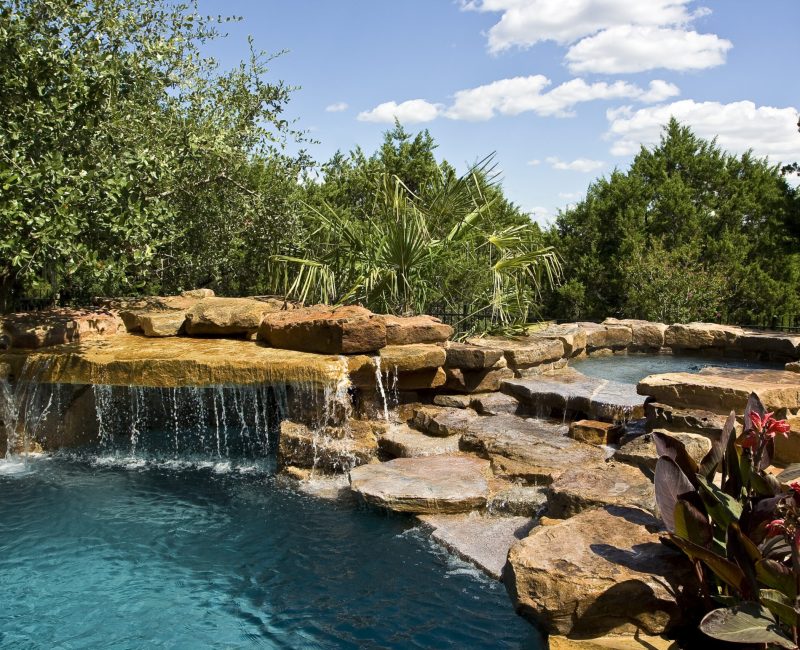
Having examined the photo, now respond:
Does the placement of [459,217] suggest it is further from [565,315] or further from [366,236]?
[565,315]

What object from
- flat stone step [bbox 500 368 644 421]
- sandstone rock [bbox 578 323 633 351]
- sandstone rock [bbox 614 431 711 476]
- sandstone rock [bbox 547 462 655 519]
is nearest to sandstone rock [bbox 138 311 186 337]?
flat stone step [bbox 500 368 644 421]

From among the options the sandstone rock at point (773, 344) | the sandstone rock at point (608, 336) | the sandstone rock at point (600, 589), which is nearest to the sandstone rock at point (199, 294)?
the sandstone rock at point (608, 336)

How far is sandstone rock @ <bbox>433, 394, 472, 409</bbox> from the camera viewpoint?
8.30 meters

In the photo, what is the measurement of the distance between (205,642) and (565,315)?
16124 mm

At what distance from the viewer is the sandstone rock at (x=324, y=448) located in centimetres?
700

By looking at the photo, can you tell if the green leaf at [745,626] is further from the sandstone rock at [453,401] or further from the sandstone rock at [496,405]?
the sandstone rock at [453,401]

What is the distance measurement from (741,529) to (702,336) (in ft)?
35.0

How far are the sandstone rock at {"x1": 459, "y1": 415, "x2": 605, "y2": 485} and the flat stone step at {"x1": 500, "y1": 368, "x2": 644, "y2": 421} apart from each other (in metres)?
0.29

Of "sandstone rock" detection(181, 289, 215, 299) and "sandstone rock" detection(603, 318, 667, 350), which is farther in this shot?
"sandstone rock" detection(603, 318, 667, 350)

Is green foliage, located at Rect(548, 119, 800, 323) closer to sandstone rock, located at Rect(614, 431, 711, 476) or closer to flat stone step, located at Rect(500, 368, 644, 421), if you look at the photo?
flat stone step, located at Rect(500, 368, 644, 421)

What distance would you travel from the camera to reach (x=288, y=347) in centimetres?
796

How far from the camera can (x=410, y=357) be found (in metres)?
7.85

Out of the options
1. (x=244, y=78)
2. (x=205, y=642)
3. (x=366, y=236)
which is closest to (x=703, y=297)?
(x=366, y=236)

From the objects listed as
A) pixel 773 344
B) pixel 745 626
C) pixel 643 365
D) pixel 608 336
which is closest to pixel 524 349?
pixel 643 365
